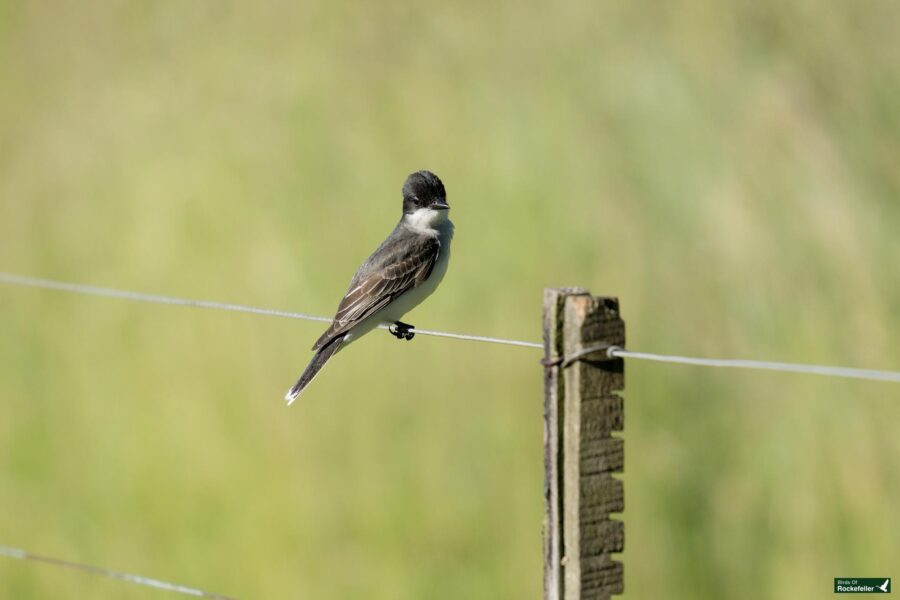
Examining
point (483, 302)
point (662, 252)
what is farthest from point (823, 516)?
point (483, 302)

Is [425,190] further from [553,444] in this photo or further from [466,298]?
[553,444]

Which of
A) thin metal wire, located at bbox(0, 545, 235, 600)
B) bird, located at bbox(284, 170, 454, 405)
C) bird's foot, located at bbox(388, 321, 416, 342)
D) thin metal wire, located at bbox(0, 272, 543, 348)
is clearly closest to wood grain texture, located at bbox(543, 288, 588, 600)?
thin metal wire, located at bbox(0, 272, 543, 348)

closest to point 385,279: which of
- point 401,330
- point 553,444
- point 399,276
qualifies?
point 399,276

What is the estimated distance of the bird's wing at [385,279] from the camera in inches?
298

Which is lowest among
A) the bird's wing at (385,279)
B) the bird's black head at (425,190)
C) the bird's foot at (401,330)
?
the bird's foot at (401,330)

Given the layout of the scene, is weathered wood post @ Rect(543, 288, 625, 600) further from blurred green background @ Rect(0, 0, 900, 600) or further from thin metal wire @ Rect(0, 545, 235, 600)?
blurred green background @ Rect(0, 0, 900, 600)

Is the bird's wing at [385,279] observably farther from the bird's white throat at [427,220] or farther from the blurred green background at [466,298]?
the blurred green background at [466,298]

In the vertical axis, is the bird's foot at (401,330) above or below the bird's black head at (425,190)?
below

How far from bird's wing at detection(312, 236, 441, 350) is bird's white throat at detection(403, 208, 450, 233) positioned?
15cm

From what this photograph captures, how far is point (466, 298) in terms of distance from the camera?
28.9 feet

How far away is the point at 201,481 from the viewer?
9227mm

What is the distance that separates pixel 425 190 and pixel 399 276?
2.19ft

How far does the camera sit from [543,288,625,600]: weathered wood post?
407cm

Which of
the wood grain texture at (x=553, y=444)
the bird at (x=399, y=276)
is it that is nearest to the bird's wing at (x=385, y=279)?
the bird at (x=399, y=276)
